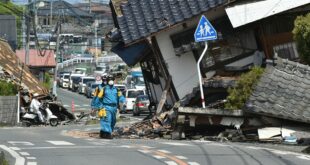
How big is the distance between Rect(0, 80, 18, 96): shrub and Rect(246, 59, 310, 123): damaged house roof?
18.5m

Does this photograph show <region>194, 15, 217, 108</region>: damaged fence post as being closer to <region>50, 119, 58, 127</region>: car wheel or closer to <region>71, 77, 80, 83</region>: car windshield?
<region>50, 119, 58, 127</region>: car wheel

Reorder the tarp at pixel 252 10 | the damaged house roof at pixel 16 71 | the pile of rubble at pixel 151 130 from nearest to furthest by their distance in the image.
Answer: the pile of rubble at pixel 151 130 < the tarp at pixel 252 10 < the damaged house roof at pixel 16 71

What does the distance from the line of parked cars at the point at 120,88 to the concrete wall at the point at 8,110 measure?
4.08 m

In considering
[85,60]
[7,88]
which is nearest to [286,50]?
[7,88]

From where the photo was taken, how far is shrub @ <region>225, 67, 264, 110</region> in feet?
62.3

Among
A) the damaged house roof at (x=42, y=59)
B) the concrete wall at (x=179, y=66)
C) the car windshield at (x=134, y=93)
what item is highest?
the damaged house roof at (x=42, y=59)

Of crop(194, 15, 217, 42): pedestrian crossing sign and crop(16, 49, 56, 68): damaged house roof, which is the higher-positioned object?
crop(16, 49, 56, 68): damaged house roof

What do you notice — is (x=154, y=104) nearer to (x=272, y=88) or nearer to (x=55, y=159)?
(x=272, y=88)

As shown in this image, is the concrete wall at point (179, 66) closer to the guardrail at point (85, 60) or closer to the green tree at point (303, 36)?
the green tree at point (303, 36)

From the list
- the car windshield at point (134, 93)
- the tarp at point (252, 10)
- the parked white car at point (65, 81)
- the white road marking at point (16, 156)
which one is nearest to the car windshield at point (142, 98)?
the car windshield at point (134, 93)

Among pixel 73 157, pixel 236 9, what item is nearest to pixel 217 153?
pixel 73 157

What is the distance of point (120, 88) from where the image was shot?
58312 mm

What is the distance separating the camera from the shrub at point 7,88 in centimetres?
3444

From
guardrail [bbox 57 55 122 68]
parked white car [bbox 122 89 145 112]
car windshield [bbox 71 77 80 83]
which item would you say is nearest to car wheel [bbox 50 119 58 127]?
parked white car [bbox 122 89 145 112]
